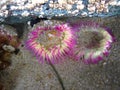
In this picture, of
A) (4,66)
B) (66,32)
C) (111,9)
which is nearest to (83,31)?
(66,32)

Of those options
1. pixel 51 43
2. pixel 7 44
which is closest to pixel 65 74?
pixel 51 43

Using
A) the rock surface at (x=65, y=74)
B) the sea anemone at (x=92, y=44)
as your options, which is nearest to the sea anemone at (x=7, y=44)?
the rock surface at (x=65, y=74)

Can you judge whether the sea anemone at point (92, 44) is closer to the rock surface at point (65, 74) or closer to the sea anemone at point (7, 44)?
the rock surface at point (65, 74)

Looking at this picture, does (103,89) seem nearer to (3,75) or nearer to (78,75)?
(78,75)

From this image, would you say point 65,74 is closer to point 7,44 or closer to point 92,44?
point 92,44

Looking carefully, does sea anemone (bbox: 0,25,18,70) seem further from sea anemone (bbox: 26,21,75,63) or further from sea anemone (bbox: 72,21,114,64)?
sea anemone (bbox: 72,21,114,64)

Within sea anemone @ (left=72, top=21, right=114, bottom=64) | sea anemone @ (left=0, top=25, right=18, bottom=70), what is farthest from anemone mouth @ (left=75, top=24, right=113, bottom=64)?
sea anemone @ (left=0, top=25, right=18, bottom=70)
